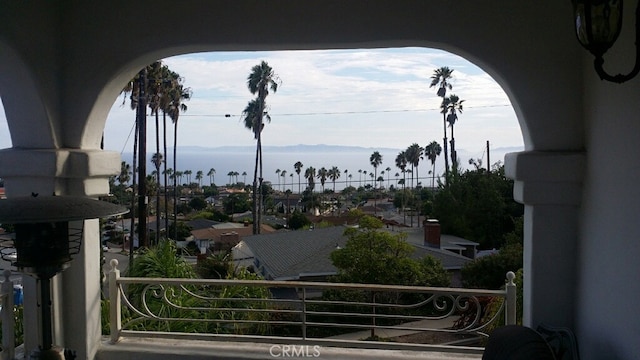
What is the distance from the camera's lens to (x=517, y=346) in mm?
2041

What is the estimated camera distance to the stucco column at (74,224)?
116 inches

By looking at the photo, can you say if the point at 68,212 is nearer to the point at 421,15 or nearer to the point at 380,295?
the point at 421,15

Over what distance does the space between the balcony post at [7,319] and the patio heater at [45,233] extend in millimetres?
586

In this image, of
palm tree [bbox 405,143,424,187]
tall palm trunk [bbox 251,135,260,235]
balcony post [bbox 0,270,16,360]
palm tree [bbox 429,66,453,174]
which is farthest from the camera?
palm tree [bbox 405,143,424,187]

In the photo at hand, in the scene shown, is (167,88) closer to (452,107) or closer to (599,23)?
(452,107)

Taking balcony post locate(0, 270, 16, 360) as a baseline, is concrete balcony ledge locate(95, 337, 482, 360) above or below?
below

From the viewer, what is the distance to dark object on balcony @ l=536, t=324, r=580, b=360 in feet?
8.13

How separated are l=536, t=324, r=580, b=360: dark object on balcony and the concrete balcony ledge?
58 cm

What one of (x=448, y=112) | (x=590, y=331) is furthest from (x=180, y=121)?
(x=590, y=331)

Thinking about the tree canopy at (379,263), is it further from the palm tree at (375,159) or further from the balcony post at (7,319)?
the palm tree at (375,159)

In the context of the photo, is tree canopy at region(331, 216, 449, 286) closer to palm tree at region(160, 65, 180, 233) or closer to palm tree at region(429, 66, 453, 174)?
palm tree at region(160, 65, 180, 233)

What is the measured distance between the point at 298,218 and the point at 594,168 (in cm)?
2990

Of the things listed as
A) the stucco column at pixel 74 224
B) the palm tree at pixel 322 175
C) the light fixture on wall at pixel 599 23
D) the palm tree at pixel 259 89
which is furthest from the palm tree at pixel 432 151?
the light fixture on wall at pixel 599 23

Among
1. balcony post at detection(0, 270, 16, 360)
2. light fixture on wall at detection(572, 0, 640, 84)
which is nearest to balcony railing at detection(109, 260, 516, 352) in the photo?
balcony post at detection(0, 270, 16, 360)
